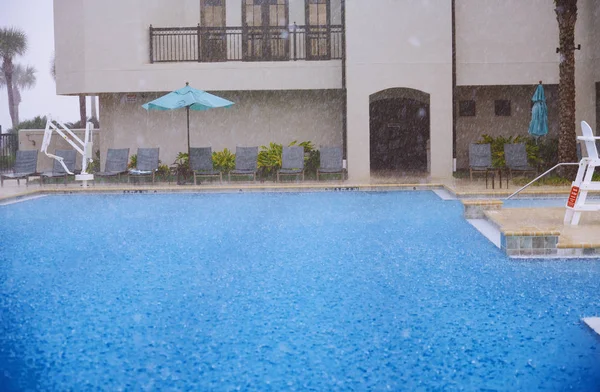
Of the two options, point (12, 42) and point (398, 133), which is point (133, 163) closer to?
point (398, 133)

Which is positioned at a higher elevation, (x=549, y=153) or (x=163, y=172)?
(x=549, y=153)

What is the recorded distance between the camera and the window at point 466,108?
21172mm

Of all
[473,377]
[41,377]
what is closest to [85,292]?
[41,377]

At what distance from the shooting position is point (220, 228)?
35.2 feet

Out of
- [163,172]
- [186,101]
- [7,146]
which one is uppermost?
[186,101]

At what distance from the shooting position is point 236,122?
67.3ft

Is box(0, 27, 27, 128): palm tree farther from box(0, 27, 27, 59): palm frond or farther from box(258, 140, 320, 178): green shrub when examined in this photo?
box(258, 140, 320, 178): green shrub

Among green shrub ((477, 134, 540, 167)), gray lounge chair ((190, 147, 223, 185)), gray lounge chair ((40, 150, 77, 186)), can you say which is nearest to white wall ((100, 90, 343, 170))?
gray lounge chair ((40, 150, 77, 186))

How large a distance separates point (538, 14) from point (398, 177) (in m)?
5.62

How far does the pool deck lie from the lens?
Answer: 7824 millimetres

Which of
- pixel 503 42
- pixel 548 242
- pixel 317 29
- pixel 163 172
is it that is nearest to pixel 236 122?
pixel 163 172

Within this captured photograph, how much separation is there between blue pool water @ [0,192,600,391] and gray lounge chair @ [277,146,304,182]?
283 inches

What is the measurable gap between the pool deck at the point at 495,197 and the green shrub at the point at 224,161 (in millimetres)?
1051

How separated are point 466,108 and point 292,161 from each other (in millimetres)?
6438
